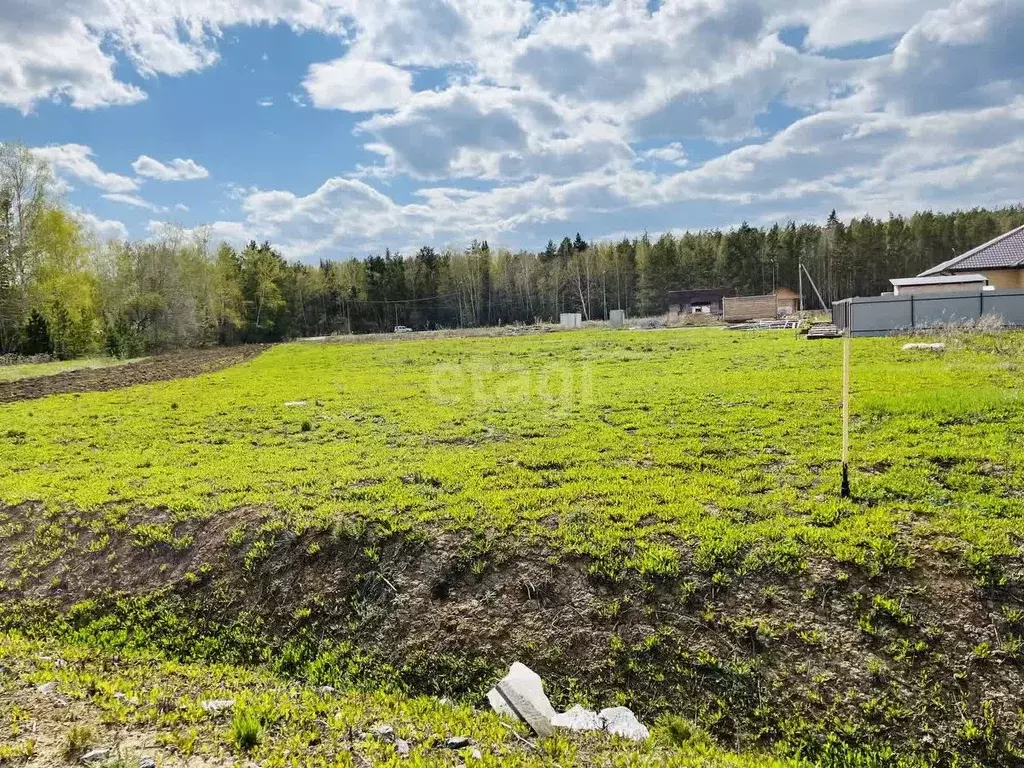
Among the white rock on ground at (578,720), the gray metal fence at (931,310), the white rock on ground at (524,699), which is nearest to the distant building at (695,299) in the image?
the gray metal fence at (931,310)

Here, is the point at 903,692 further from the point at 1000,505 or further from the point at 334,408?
the point at 334,408

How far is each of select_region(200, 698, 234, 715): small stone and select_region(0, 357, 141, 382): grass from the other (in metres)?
28.5

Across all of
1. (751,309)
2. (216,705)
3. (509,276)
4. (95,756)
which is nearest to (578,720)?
(216,705)

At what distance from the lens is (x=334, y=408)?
45.7 feet

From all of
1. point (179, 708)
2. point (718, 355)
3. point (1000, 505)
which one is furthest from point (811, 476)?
point (718, 355)

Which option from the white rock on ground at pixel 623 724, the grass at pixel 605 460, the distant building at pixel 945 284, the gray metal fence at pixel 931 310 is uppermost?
the distant building at pixel 945 284

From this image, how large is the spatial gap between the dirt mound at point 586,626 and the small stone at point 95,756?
1.65 meters

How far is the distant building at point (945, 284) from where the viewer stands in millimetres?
27922

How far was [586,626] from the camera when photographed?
4973mm

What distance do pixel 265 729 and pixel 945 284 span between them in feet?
119

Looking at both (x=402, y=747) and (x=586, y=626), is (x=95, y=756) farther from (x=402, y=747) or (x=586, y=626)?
(x=586, y=626)

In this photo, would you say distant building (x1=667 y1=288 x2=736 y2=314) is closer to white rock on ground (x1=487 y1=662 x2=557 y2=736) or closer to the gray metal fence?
the gray metal fence

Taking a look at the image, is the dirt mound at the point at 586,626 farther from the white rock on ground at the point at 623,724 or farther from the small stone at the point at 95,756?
the small stone at the point at 95,756

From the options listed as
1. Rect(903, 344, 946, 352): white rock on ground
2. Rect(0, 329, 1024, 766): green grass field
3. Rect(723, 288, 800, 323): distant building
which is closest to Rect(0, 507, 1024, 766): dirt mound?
Rect(0, 329, 1024, 766): green grass field
